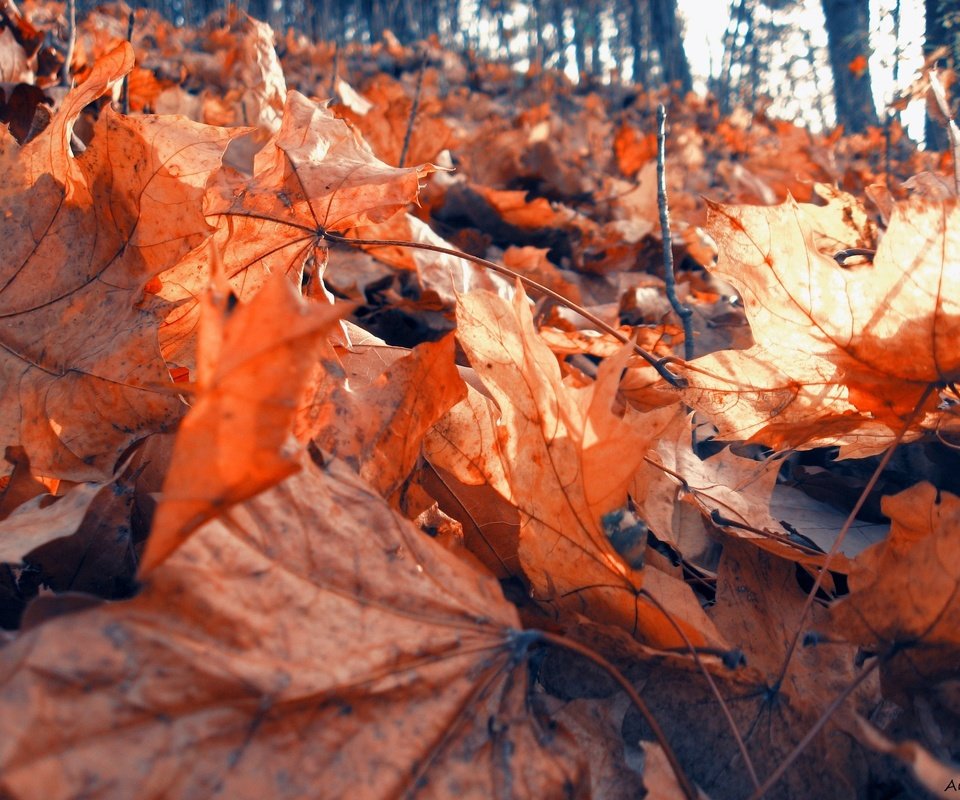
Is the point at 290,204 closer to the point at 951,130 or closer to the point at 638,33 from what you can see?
the point at 951,130

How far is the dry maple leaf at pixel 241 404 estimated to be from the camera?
41cm

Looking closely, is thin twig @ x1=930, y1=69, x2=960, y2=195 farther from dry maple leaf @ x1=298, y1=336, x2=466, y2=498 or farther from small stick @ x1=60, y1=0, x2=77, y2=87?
small stick @ x1=60, y1=0, x2=77, y2=87

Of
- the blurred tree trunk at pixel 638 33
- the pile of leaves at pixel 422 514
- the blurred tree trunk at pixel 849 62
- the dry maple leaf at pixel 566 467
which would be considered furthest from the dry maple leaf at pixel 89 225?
the blurred tree trunk at pixel 638 33

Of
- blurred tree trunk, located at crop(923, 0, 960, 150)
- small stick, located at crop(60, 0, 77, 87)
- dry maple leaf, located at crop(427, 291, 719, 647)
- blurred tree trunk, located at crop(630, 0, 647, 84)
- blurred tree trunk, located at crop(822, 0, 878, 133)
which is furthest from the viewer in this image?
blurred tree trunk, located at crop(630, 0, 647, 84)

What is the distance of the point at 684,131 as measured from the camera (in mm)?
6723

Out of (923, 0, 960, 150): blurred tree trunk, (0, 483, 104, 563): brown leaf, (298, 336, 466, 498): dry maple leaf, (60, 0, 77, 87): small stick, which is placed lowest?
(0, 483, 104, 563): brown leaf

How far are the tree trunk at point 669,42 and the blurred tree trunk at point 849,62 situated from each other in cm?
204

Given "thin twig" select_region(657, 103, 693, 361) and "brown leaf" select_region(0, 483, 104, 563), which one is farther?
"thin twig" select_region(657, 103, 693, 361)

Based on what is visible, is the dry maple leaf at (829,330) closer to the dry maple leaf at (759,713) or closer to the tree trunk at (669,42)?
the dry maple leaf at (759,713)

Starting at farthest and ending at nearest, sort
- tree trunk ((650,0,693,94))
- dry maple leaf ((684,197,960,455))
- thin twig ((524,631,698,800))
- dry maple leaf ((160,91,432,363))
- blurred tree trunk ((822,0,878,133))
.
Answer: tree trunk ((650,0,693,94)) → blurred tree trunk ((822,0,878,133)) → dry maple leaf ((160,91,432,363)) → dry maple leaf ((684,197,960,455)) → thin twig ((524,631,698,800))

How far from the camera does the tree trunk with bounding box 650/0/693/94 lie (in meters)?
11.1


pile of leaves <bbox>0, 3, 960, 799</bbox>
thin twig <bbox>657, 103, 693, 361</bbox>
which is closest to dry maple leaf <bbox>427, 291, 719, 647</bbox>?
pile of leaves <bbox>0, 3, 960, 799</bbox>

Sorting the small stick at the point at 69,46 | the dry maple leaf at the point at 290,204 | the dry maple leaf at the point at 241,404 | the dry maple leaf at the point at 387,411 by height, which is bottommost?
the dry maple leaf at the point at 387,411

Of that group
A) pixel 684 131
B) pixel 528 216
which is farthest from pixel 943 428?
pixel 684 131
